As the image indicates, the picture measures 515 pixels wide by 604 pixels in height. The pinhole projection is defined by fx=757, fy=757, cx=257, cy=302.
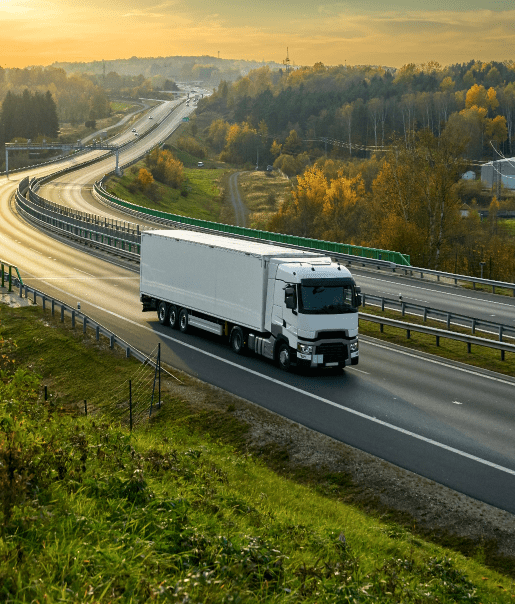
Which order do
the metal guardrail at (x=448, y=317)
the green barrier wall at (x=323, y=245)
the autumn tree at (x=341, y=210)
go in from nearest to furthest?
the metal guardrail at (x=448, y=317)
the green barrier wall at (x=323, y=245)
the autumn tree at (x=341, y=210)

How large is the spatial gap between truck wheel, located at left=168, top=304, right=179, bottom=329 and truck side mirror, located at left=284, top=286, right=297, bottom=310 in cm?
708

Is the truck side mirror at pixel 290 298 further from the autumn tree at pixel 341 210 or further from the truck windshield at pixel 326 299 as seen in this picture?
the autumn tree at pixel 341 210

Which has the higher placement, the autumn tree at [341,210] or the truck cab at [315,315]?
the truck cab at [315,315]

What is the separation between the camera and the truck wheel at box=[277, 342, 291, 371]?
68.8 feet

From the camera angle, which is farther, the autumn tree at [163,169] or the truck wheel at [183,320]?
the autumn tree at [163,169]

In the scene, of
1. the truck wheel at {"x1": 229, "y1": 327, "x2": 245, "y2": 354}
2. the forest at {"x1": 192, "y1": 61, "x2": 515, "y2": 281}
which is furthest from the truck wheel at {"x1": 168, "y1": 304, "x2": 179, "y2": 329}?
the forest at {"x1": 192, "y1": 61, "x2": 515, "y2": 281}

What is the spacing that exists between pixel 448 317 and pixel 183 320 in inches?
369

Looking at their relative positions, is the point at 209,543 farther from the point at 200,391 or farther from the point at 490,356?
the point at 490,356

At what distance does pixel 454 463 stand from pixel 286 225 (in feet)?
278

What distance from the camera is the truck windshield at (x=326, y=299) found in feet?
67.3

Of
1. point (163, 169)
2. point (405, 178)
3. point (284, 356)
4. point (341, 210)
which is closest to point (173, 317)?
point (284, 356)

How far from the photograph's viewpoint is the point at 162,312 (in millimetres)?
27625

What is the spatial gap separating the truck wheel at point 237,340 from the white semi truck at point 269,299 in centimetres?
A: 3

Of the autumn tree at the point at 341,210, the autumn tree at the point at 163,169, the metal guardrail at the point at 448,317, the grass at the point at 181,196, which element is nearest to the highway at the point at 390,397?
the metal guardrail at the point at 448,317
